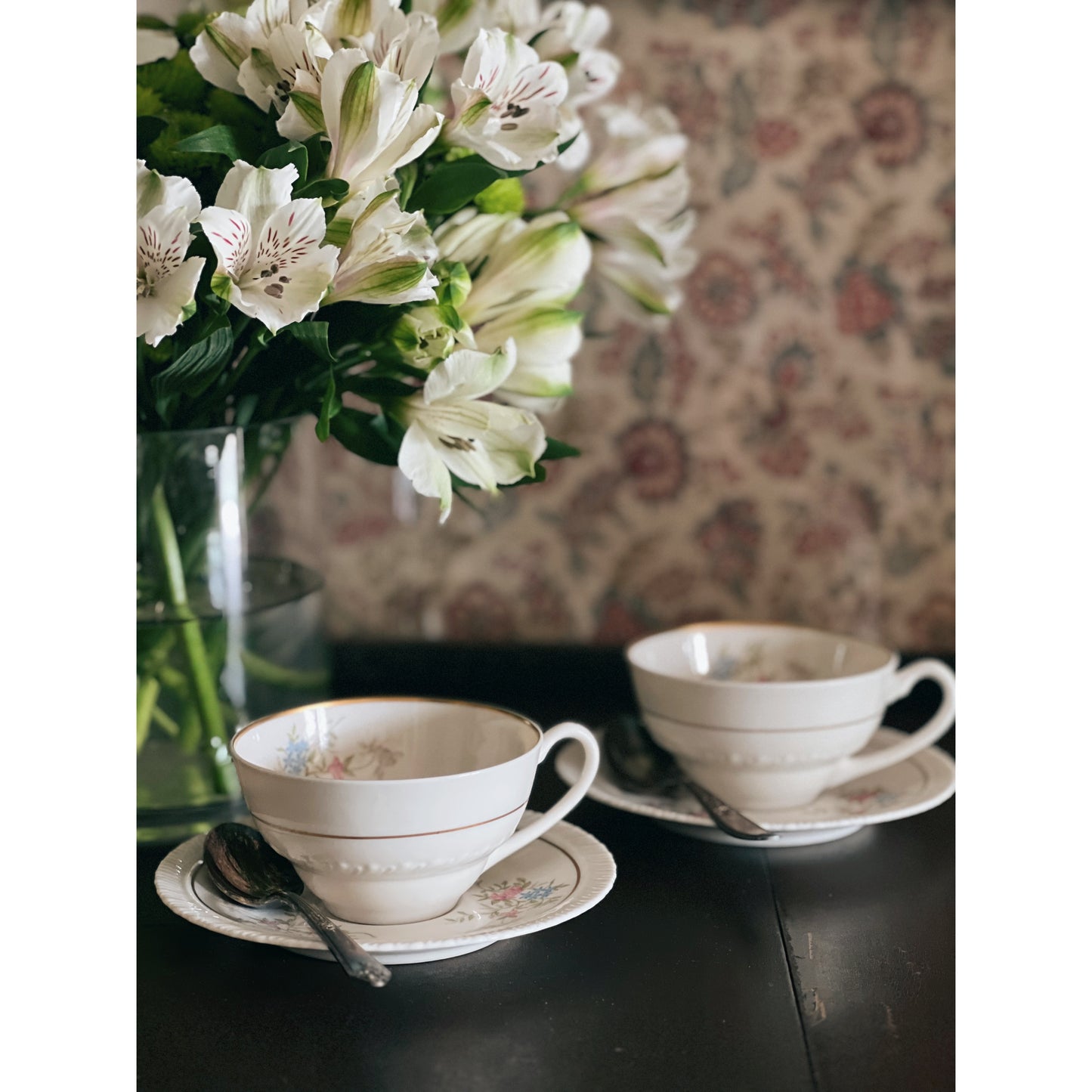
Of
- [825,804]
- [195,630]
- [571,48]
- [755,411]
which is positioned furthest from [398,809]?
[755,411]

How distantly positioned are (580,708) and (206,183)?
2.05 ft

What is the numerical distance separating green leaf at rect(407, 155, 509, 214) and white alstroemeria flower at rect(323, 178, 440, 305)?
0.07 m

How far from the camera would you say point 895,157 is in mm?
1169

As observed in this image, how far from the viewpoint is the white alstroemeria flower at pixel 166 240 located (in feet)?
1.74

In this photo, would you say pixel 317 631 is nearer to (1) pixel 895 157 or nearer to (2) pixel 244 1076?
(2) pixel 244 1076

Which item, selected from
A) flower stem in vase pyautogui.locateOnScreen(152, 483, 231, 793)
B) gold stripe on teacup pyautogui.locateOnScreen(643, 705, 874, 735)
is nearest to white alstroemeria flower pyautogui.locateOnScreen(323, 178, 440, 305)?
flower stem in vase pyautogui.locateOnScreen(152, 483, 231, 793)

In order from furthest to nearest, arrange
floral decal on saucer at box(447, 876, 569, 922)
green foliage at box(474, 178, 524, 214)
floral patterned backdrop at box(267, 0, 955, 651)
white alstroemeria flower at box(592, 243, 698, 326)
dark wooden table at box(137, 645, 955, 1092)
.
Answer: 1. floral patterned backdrop at box(267, 0, 955, 651)
2. white alstroemeria flower at box(592, 243, 698, 326)
3. green foliage at box(474, 178, 524, 214)
4. floral decal on saucer at box(447, 876, 569, 922)
5. dark wooden table at box(137, 645, 955, 1092)

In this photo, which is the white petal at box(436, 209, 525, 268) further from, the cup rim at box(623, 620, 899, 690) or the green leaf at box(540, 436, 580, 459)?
the cup rim at box(623, 620, 899, 690)

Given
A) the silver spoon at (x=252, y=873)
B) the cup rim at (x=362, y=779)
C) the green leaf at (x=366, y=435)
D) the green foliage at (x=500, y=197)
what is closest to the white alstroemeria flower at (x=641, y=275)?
the green foliage at (x=500, y=197)

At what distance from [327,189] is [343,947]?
0.34m

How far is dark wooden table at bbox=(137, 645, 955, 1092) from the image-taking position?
0.48 m

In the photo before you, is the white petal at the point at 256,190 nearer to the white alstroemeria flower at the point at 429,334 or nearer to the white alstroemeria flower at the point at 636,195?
the white alstroemeria flower at the point at 429,334

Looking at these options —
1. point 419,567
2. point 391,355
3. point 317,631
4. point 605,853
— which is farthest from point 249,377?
point 419,567

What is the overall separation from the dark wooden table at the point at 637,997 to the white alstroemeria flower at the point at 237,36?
436 millimetres
